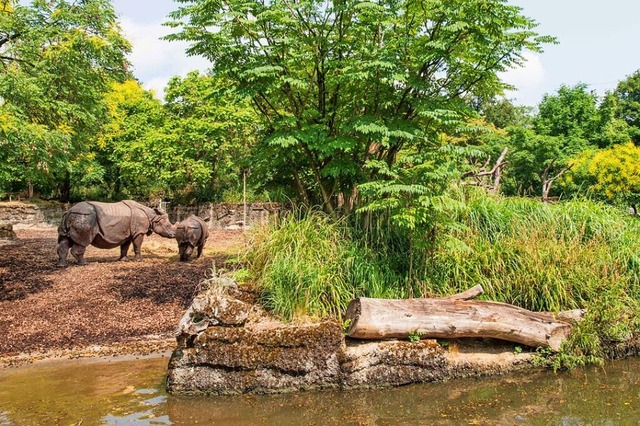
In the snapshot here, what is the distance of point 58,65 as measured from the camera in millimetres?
11414

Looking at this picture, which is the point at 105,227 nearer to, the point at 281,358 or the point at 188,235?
the point at 188,235

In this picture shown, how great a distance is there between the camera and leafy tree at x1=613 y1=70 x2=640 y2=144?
31702 millimetres

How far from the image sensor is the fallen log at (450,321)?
604 cm

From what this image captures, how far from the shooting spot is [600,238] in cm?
788

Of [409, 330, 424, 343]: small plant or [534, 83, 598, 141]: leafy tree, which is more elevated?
[534, 83, 598, 141]: leafy tree

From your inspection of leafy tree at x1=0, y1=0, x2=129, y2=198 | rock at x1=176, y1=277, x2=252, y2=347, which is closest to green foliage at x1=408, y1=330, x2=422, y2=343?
rock at x1=176, y1=277, x2=252, y2=347

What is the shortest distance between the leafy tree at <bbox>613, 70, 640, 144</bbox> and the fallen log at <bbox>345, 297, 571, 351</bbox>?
1087 inches

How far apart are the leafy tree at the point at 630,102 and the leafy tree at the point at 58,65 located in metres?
28.2

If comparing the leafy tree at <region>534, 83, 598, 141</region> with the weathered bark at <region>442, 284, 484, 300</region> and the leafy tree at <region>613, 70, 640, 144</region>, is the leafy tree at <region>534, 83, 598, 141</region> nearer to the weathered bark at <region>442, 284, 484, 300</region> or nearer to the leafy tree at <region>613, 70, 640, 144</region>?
the leafy tree at <region>613, 70, 640, 144</region>

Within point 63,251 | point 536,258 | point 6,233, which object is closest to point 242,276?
point 536,258

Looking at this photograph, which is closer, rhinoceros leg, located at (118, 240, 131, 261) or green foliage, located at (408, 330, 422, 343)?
green foliage, located at (408, 330, 422, 343)

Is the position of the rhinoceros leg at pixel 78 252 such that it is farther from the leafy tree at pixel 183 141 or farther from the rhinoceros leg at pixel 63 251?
the leafy tree at pixel 183 141

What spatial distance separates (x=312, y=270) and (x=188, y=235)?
6843mm

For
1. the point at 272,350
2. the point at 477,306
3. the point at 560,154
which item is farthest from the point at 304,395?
the point at 560,154
